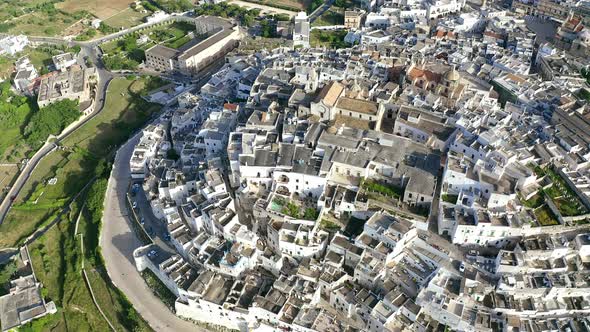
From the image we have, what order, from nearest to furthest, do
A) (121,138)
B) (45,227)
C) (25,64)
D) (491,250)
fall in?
(491,250), (45,227), (121,138), (25,64)

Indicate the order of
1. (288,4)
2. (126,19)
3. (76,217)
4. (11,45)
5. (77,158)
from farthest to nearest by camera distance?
(126,19)
(288,4)
(11,45)
(77,158)
(76,217)

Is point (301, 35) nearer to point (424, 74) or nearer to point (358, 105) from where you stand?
point (424, 74)

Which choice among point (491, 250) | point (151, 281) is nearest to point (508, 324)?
point (491, 250)

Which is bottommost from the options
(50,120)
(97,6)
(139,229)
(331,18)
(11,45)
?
(50,120)

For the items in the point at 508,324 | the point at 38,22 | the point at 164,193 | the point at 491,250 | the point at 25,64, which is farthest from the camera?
the point at 38,22

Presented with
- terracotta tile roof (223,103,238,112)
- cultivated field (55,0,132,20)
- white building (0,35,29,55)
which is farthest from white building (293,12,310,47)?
white building (0,35,29,55)

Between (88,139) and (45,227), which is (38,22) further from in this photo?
(45,227)

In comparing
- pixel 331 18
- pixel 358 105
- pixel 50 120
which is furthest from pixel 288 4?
pixel 358 105
